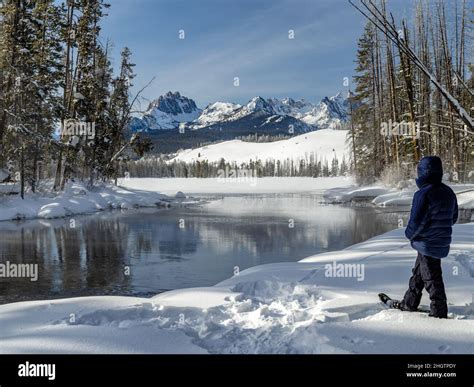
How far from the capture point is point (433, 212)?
5250mm

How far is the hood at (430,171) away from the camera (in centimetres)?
527

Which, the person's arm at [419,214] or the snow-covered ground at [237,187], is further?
the snow-covered ground at [237,187]

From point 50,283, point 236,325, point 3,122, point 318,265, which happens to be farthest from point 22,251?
point 3,122

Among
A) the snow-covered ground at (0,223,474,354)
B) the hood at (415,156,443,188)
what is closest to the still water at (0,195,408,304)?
the snow-covered ground at (0,223,474,354)

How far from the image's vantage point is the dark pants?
502 centimetres

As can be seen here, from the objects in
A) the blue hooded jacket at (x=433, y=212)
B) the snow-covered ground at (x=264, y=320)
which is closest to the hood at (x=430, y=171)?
the blue hooded jacket at (x=433, y=212)

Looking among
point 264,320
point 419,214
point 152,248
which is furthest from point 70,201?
point 419,214

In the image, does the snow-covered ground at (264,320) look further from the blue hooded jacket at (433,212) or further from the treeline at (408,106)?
the treeline at (408,106)

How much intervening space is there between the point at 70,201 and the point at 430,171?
24.3 metres

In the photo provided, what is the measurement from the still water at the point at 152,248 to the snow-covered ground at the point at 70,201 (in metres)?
2.21

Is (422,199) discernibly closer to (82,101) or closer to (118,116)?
(82,101)

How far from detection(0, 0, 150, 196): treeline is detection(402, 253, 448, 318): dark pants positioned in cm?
2377

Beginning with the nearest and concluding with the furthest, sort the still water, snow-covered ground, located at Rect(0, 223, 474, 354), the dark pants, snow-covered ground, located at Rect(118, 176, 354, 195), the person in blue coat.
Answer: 1. snow-covered ground, located at Rect(0, 223, 474, 354)
2. the dark pants
3. the person in blue coat
4. the still water
5. snow-covered ground, located at Rect(118, 176, 354, 195)

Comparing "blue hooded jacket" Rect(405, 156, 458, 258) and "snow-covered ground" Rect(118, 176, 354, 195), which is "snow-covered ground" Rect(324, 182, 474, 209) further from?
"snow-covered ground" Rect(118, 176, 354, 195)
